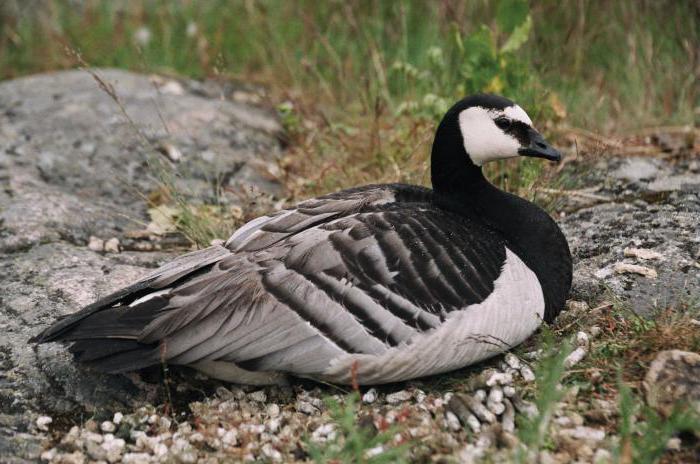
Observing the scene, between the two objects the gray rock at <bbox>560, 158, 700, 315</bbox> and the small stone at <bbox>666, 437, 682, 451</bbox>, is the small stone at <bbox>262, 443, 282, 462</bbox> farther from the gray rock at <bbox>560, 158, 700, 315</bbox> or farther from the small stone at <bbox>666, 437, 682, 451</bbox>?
the gray rock at <bbox>560, 158, 700, 315</bbox>

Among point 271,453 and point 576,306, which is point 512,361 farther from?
point 271,453

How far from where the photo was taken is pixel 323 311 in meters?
2.98

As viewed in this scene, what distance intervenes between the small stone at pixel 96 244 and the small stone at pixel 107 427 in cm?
159

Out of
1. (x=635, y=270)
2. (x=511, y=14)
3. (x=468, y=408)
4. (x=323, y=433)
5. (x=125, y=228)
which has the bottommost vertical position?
(x=125, y=228)

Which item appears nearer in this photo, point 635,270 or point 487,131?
point 487,131

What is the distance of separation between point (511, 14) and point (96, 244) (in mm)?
2640

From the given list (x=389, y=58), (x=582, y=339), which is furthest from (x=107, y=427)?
(x=389, y=58)

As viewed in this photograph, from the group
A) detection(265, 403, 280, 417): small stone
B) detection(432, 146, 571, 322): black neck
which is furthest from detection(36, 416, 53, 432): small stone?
detection(432, 146, 571, 322): black neck

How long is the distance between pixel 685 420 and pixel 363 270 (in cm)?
120

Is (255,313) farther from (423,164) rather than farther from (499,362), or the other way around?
(423,164)

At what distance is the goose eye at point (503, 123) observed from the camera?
355cm

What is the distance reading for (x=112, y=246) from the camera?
4.49m

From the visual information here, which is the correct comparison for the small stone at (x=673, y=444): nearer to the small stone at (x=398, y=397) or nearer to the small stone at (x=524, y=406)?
the small stone at (x=524, y=406)

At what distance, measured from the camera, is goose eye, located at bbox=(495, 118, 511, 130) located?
11.6 feet
